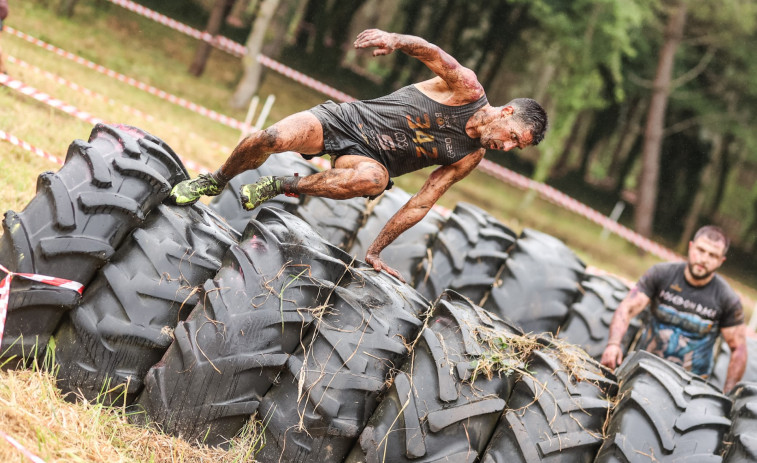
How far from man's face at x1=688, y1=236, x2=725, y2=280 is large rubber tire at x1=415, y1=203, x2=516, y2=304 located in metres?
1.51

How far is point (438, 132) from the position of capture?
158 inches

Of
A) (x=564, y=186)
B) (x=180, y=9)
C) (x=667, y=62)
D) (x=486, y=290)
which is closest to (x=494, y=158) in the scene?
(x=564, y=186)

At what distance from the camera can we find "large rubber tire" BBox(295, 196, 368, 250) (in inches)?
201

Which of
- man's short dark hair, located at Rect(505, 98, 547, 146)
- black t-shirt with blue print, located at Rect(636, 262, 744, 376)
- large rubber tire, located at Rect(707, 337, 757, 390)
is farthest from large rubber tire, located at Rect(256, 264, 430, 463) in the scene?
large rubber tire, located at Rect(707, 337, 757, 390)

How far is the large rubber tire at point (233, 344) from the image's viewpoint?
305 centimetres

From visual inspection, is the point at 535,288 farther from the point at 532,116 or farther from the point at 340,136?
the point at 340,136

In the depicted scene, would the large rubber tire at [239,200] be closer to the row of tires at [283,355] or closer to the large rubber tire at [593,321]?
the row of tires at [283,355]

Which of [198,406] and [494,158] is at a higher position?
[494,158]

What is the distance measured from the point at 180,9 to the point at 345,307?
19071 millimetres

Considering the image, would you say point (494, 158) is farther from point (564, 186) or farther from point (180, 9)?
point (180, 9)

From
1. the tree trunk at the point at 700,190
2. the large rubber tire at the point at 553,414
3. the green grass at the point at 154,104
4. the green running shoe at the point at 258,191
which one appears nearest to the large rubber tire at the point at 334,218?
the green running shoe at the point at 258,191

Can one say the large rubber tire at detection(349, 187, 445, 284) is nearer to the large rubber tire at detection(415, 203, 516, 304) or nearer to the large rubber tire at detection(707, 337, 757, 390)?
the large rubber tire at detection(415, 203, 516, 304)

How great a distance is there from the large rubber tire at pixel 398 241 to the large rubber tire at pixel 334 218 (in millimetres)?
69

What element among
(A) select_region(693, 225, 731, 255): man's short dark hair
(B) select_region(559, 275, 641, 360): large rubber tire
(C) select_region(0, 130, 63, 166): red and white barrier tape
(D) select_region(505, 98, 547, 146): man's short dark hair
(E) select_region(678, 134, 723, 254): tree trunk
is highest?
(E) select_region(678, 134, 723, 254): tree trunk
